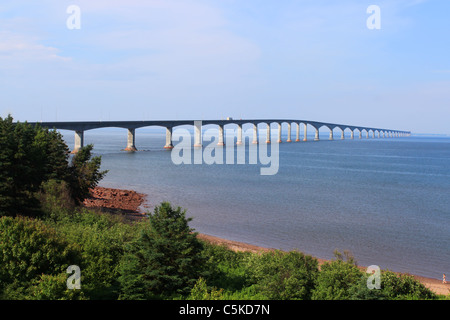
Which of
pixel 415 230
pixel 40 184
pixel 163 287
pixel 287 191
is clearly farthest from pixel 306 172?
pixel 163 287

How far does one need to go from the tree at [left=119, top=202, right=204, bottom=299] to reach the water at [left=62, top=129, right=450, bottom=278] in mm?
10509

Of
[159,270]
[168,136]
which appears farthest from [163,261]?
[168,136]

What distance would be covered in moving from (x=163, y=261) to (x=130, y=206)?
22.6 m

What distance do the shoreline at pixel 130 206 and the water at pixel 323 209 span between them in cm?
138

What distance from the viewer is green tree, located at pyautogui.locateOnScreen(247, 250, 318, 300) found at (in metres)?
14.3

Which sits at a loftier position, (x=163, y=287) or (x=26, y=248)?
(x=26, y=248)

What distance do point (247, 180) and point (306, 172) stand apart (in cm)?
1455

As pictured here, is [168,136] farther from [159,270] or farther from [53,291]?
[53,291]

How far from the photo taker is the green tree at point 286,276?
14305mm

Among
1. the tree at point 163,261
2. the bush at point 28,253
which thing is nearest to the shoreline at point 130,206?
the tree at point 163,261

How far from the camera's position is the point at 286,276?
49.0 ft

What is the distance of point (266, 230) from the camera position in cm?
2902

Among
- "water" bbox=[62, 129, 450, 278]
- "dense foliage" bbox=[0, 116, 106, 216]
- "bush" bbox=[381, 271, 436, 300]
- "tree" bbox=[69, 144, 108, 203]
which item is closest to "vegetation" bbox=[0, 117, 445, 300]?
"bush" bbox=[381, 271, 436, 300]
